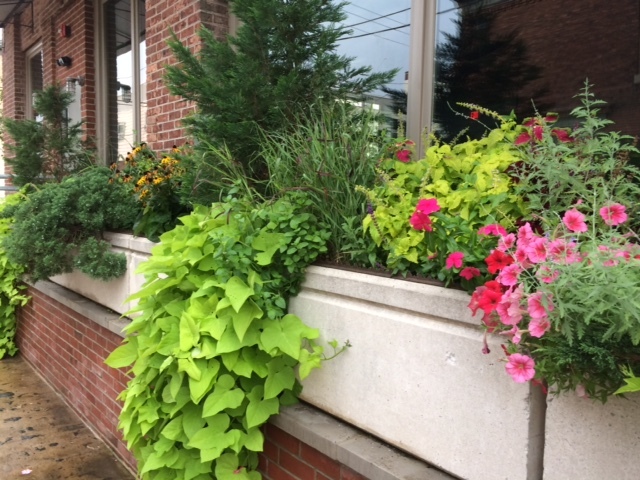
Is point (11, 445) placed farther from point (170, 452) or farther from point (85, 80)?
point (85, 80)

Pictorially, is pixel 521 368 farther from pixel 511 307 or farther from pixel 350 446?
pixel 350 446

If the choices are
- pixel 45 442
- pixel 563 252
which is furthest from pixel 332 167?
pixel 45 442

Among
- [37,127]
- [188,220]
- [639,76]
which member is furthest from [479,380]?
[37,127]

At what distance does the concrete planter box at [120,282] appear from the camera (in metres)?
3.46

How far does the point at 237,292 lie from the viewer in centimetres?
209

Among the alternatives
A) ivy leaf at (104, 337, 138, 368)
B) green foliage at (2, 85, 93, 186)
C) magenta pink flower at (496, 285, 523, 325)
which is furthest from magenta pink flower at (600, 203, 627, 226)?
green foliage at (2, 85, 93, 186)

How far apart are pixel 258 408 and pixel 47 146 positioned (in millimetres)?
4798

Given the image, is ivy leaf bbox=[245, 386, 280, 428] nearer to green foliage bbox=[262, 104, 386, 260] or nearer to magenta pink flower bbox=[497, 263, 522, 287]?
green foliage bbox=[262, 104, 386, 260]

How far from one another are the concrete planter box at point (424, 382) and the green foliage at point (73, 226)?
6.66 feet

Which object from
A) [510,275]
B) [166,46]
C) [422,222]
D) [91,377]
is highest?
[166,46]

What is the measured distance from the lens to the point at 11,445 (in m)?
3.81

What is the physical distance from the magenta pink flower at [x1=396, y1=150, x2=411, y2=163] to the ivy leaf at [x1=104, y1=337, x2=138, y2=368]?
142cm

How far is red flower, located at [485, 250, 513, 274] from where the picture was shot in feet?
4.80

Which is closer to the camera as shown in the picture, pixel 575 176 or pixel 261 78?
pixel 575 176
